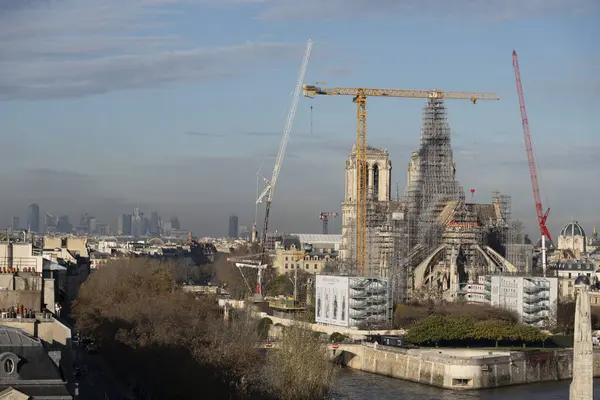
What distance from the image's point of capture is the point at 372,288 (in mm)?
75562

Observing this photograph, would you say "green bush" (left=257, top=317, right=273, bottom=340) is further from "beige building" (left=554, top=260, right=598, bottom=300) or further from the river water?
"beige building" (left=554, top=260, right=598, bottom=300)

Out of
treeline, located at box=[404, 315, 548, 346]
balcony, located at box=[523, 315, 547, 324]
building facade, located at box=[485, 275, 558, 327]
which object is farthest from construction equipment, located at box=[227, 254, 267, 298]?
treeline, located at box=[404, 315, 548, 346]

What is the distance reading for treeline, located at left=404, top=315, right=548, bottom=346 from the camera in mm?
67625

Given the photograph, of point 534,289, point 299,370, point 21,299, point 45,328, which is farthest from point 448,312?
point 45,328

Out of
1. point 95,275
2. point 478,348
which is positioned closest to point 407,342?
point 478,348

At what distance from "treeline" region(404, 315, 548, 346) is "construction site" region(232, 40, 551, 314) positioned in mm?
19346

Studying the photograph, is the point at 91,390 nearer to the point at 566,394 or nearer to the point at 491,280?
the point at 566,394

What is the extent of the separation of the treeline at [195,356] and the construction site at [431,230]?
121ft

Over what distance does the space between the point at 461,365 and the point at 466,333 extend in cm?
1042

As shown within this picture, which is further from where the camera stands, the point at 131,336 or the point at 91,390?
the point at 131,336

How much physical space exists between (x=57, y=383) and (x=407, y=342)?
45976 millimetres

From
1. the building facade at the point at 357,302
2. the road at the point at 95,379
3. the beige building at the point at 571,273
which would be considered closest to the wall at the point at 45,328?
the road at the point at 95,379

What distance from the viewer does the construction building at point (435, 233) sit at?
313 feet

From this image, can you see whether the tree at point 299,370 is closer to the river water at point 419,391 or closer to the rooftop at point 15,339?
the river water at point 419,391
